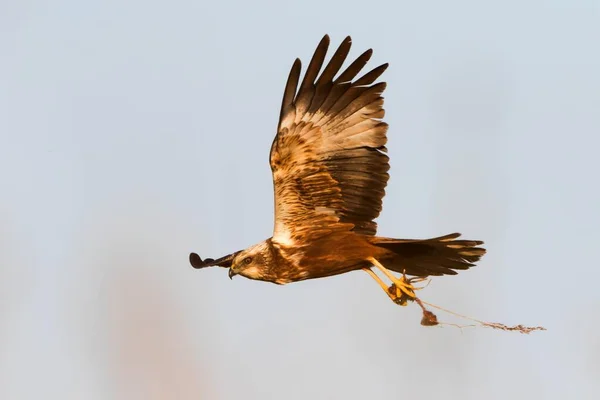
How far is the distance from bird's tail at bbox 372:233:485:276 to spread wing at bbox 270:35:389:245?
0.40 metres

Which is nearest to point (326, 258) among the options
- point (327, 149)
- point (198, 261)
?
point (327, 149)

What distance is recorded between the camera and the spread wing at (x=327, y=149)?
22.0 feet

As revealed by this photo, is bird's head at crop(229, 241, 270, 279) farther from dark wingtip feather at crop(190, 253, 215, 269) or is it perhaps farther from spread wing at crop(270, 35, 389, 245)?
dark wingtip feather at crop(190, 253, 215, 269)

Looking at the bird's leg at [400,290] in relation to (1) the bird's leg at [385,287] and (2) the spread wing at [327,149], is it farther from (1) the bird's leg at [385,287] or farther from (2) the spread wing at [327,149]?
(2) the spread wing at [327,149]

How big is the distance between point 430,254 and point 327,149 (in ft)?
3.80

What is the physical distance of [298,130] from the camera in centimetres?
671

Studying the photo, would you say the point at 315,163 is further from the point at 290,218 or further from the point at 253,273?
the point at 253,273

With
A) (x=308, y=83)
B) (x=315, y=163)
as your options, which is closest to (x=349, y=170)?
(x=315, y=163)

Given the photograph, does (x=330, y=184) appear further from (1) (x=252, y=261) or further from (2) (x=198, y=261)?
(2) (x=198, y=261)

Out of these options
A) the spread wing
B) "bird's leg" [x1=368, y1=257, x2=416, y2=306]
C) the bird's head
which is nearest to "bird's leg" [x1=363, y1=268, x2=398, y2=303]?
"bird's leg" [x1=368, y1=257, x2=416, y2=306]

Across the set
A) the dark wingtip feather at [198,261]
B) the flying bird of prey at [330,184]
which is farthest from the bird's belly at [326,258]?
the dark wingtip feather at [198,261]

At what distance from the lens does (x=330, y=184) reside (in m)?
6.80

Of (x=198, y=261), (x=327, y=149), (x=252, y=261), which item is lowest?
(x=198, y=261)

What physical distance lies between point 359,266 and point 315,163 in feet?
2.93
